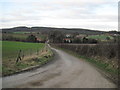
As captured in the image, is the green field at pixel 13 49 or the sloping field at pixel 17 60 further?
the green field at pixel 13 49

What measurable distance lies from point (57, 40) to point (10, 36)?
28536 millimetres

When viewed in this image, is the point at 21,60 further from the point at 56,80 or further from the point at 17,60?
the point at 56,80

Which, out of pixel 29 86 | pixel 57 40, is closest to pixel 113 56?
pixel 29 86

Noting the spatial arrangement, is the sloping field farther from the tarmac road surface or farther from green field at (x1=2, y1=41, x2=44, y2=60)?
the tarmac road surface

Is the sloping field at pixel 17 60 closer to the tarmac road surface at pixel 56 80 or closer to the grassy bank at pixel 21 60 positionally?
the grassy bank at pixel 21 60

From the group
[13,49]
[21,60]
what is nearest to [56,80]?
[21,60]

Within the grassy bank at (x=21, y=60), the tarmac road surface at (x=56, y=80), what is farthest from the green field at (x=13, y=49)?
the tarmac road surface at (x=56, y=80)

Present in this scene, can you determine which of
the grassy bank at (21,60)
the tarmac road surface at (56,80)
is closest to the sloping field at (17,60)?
the grassy bank at (21,60)

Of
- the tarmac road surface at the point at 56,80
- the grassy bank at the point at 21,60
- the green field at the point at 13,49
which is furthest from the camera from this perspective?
the green field at the point at 13,49

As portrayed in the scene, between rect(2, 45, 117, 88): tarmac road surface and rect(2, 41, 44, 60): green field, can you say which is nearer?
rect(2, 45, 117, 88): tarmac road surface

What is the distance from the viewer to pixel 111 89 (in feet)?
37.7

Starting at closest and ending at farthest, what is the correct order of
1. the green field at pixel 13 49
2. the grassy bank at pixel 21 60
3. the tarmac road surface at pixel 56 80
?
the tarmac road surface at pixel 56 80, the grassy bank at pixel 21 60, the green field at pixel 13 49

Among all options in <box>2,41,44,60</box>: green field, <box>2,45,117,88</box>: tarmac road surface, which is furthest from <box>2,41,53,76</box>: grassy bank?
<box>2,45,117,88</box>: tarmac road surface

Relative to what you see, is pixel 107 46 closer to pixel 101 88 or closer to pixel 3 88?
pixel 101 88
